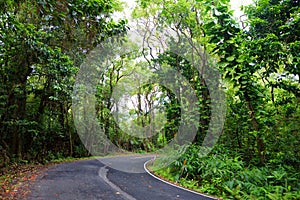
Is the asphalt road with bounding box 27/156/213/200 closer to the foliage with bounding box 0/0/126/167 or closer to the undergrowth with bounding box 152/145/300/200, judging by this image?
the undergrowth with bounding box 152/145/300/200

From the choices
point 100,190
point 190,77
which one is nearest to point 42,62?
point 100,190

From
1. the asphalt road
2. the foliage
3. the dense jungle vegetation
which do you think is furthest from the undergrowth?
the foliage

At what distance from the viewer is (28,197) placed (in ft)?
16.2

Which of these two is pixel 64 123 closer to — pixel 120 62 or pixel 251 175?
pixel 120 62

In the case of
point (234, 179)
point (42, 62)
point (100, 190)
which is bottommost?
point (100, 190)

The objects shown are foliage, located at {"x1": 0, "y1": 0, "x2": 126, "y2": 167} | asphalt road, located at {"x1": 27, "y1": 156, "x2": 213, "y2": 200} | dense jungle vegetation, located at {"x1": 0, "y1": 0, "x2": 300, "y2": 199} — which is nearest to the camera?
foliage, located at {"x1": 0, "y1": 0, "x2": 126, "y2": 167}

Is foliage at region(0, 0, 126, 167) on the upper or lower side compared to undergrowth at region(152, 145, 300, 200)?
upper

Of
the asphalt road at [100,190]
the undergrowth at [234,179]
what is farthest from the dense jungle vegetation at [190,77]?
the asphalt road at [100,190]

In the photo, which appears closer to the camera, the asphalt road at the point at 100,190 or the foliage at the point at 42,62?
the foliage at the point at 42,62

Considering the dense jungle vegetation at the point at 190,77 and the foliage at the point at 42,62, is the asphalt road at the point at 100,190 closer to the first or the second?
the dense jungle vegetation at the point at 190,77

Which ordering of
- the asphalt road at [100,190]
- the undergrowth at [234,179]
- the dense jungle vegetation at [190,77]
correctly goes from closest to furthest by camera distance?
the asphalt road at [100,190]
the undergrowth at [234,179]
the dense jungle vegetation at [190,77]

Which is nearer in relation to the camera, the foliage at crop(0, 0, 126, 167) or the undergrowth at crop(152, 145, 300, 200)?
the foliage at crop(0, 0, 126, 167)

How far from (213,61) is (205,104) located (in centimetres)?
239

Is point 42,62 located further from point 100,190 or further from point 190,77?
point 190,77
